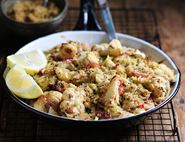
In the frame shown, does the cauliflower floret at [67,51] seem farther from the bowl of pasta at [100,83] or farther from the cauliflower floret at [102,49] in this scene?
the cauliflower floret at [102,49]

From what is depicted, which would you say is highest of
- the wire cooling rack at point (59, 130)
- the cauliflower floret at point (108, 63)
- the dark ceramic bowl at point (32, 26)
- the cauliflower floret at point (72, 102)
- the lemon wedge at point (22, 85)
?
the dark ceramic bowl at point (32, 26)

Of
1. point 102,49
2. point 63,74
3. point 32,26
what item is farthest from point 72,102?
point 32,26

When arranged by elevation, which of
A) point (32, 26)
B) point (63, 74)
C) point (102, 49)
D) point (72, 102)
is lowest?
point (72, 102)

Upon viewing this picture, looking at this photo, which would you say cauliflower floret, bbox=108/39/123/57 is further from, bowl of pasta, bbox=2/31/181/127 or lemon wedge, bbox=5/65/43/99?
lemon wedge, bbox=5/65/43/99

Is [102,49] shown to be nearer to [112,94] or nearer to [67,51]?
[67,51]

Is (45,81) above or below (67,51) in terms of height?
below

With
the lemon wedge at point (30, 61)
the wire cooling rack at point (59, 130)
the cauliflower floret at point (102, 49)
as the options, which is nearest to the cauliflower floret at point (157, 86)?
the wire cooling rack at point (59, 130)

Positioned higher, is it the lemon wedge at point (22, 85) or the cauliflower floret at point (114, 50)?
the cauliflower floret at point (114, 50)

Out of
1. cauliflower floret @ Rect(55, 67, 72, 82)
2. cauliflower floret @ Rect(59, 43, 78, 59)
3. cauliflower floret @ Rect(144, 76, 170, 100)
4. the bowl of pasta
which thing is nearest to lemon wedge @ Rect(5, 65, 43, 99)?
the bowl of pasta
